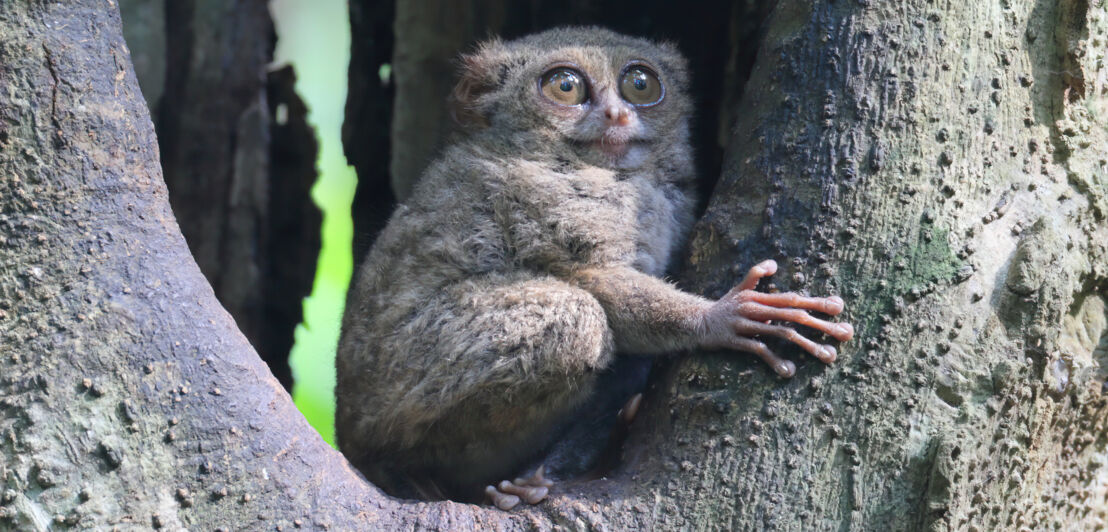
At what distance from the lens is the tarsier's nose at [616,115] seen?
3.44 meters

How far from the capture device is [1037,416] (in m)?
2.64

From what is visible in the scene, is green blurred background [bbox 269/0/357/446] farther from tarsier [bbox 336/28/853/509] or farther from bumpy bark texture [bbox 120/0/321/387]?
tarsier [bbox 336/28/853/509]

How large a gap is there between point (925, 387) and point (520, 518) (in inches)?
40.6

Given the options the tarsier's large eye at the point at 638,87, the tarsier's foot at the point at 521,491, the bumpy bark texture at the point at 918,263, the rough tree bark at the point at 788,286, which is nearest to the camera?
the rough tree bark at the point at 788,286

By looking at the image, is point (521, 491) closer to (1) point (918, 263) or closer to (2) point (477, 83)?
(1) point (918, 263)

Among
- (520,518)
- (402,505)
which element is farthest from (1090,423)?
(402,505)

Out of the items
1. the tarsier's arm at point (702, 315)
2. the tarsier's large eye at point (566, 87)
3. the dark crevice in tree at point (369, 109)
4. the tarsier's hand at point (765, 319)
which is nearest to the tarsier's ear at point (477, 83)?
the tarsier's large eye at point (566, 87)

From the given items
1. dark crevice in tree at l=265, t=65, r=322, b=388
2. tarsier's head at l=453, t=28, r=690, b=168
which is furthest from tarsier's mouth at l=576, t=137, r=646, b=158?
dark crevice in tree at l=265, t=65, r=322, b=388

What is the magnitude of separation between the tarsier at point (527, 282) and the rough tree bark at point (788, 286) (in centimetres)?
17

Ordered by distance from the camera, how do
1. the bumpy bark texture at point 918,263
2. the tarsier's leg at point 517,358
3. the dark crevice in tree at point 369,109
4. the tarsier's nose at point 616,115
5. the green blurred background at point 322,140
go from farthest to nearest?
the green blurred background at point 322,140
the dark crevice in tree at point 369,109
the tarsier's nose at point 616,115
the tarsier's leg at point 517,358
the bumpy bark texture at point 918,263

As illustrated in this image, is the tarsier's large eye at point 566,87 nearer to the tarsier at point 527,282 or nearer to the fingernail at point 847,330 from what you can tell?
the tarsier at point 527,282

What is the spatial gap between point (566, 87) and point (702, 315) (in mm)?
1164

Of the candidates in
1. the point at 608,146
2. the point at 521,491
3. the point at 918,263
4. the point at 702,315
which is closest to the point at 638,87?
the point at 608,146

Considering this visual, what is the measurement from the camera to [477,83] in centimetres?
375
